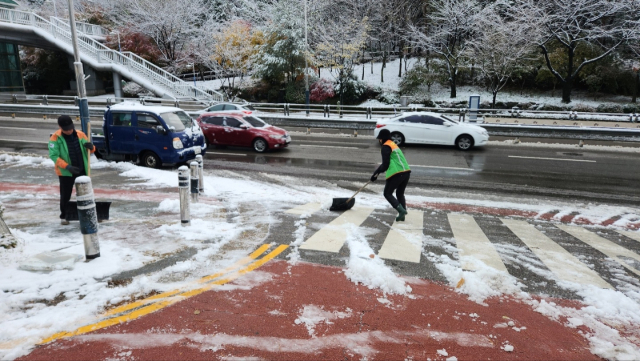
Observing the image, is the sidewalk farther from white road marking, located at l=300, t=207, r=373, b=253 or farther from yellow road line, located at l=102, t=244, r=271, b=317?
white road marking, located at l=300, t=207, r=373, b=253

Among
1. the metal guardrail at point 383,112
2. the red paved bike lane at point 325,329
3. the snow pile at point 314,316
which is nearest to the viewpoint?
the red paved bike lane at point 325,329

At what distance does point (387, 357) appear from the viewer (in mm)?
3252

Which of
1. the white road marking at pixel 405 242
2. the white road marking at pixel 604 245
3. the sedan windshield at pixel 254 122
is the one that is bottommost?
the white road marking at pixel 604 245

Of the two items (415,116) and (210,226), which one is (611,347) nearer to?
(210,226)

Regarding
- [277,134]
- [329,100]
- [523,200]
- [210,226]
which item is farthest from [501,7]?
[210,226]

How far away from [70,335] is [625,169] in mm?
16164

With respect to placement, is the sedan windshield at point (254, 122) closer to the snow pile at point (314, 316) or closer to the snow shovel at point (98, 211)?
the snow shovel at point (98, 211)

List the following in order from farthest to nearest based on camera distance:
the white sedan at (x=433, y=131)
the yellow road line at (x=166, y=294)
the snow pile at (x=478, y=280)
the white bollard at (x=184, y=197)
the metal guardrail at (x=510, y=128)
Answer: the metal guardrail at (x=510, y=128)
the white sedan at (x=433, y=131)
the white bollard at (x=184, y=197)
the snow pile at (x=478, y=280)
the yellow road line at (x=166, y=294)

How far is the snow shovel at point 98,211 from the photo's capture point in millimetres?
6355

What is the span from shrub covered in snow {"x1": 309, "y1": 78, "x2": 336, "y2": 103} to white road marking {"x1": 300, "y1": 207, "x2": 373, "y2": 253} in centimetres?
2979

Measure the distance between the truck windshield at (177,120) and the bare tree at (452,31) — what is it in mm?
28168

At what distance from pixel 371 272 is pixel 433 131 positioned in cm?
1358

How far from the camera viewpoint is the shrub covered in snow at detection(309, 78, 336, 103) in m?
36.4

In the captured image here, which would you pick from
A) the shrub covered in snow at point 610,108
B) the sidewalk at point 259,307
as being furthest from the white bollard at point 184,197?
the shrub covered in snow at point 610,108
